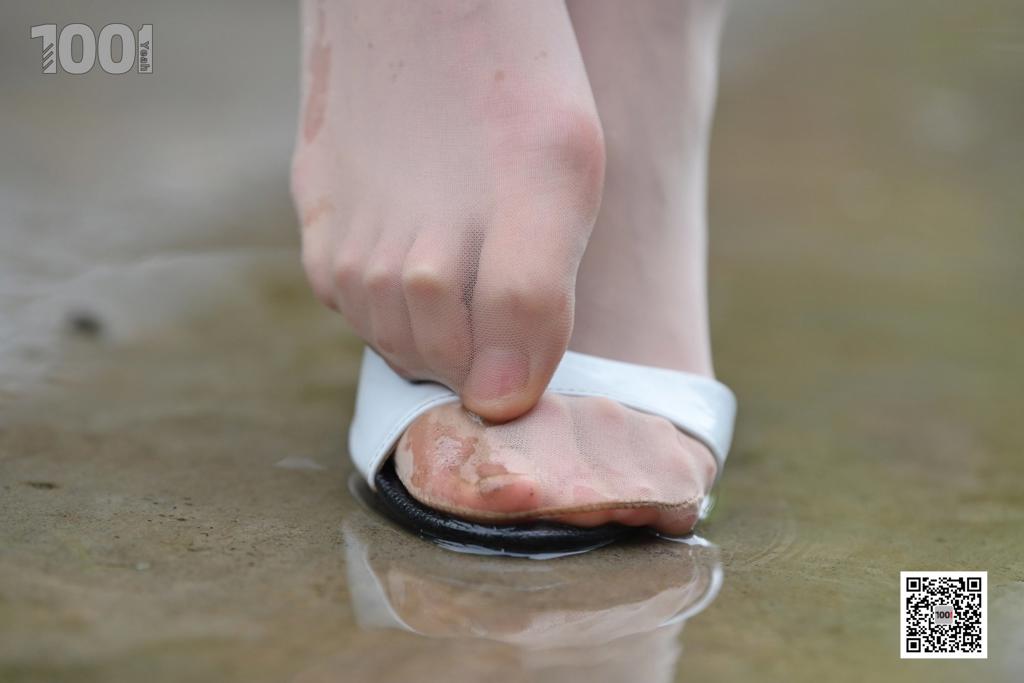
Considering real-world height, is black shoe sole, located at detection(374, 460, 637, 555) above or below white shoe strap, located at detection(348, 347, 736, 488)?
below

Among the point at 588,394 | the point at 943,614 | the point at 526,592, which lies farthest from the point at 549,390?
the point at 943,614

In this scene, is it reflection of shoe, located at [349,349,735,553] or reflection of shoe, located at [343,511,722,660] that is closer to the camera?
reflection of shoe, located at [343,511,722,660]

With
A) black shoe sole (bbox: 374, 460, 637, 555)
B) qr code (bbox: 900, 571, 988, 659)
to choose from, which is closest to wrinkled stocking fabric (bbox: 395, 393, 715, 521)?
black shoe sole (bbox: 374, 460, 637, 555)

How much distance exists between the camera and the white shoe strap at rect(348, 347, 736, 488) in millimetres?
738

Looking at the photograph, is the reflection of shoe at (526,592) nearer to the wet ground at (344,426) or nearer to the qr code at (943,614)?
the wet ground at (344,426)

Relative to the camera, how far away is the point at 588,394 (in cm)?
73

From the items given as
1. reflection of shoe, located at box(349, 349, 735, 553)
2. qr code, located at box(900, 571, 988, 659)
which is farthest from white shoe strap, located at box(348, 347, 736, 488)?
qr code, located at box(900, 571, 988, 659)

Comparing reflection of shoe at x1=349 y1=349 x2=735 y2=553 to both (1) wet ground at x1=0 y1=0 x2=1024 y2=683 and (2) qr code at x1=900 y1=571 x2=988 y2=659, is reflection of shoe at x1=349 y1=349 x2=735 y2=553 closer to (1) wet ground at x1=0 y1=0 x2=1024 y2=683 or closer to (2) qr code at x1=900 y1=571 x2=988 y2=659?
(1) wet ground at x1=0 y1=0 x2=1024 y2=683

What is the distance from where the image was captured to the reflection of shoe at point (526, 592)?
56 cm

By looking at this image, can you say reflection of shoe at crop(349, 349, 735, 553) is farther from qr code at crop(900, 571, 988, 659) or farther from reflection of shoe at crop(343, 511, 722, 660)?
qr code at crop(900, 571, 988, 659)

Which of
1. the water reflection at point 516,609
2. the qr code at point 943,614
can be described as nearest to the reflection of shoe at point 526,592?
the water reflection at point 516,609

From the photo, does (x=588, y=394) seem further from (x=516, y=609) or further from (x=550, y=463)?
(x=516, y=609)

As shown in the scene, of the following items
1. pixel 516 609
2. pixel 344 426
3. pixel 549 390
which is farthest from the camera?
pixel 344 426

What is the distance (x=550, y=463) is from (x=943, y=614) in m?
0.24
